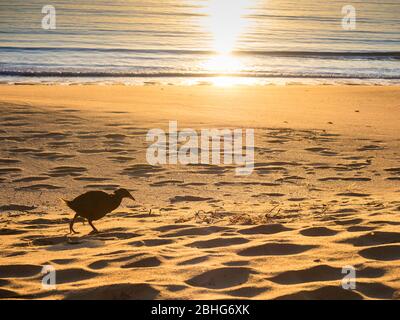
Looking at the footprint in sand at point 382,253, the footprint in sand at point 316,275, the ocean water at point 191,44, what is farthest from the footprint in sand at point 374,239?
the ocean water at point 191,44

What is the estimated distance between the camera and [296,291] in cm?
410

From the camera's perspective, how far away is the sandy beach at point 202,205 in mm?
4406

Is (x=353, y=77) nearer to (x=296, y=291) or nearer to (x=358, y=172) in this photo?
(x=358, y=172)

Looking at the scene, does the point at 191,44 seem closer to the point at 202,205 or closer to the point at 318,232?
the point at 202,205

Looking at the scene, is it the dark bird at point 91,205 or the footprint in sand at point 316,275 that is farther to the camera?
the dark bird at point 91,205

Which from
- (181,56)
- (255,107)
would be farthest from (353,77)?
(255,107)

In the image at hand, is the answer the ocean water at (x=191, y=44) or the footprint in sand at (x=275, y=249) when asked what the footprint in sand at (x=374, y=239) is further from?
the ocean water at (x=191, y=44)

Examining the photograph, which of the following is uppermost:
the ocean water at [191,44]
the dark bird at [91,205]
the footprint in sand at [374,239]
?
the ocean water at [191,44]

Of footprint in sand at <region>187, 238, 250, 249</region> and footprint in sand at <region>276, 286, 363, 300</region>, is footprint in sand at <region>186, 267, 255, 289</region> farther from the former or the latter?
footprint in sand at <region>187, 238, 250, 249</region>

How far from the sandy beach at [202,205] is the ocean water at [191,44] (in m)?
9.52

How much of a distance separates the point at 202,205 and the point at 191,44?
3067cm

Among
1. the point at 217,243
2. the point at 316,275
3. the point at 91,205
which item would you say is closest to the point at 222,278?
the point at 316,275

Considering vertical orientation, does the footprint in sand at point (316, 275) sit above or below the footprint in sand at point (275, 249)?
below

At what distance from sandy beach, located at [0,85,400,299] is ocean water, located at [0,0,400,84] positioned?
952 centimetres
